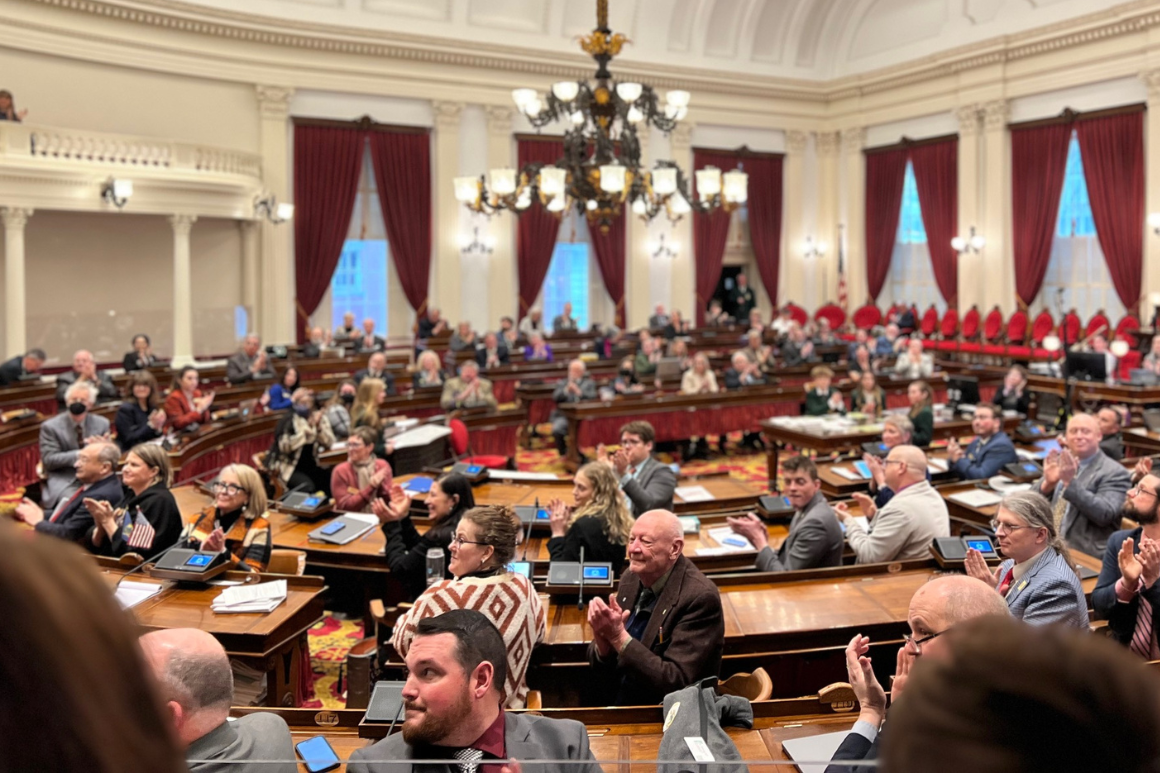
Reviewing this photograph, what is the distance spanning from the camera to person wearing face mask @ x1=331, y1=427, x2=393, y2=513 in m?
5.93

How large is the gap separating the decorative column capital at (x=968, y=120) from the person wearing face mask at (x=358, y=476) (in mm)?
15334

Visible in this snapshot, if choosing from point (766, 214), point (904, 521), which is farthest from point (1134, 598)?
point (766, 214)

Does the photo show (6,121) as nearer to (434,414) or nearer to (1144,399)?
(434,414)

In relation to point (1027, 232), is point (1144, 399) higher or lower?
lower

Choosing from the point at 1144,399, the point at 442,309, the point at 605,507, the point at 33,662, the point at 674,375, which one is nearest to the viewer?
the point at 33,662

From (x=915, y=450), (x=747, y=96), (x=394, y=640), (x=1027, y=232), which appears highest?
(x=747, y=96)

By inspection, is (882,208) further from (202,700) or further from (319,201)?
(202,700)

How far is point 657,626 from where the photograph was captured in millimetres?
3479

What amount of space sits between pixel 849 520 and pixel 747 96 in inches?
669

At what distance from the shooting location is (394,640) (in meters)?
3.34

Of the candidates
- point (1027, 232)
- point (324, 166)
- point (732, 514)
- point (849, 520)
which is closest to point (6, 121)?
point (324, 166)

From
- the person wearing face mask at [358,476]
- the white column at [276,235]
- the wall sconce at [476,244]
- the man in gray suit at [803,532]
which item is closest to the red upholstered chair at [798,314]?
the wall sconce at [476,244]

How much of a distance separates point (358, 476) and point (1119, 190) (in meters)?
14.4

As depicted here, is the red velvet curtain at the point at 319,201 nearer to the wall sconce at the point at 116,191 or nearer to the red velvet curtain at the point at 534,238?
the red velvet curtain at the point at 534,238
